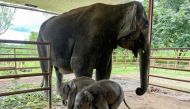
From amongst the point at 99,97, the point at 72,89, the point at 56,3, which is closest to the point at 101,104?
the point at 99,97

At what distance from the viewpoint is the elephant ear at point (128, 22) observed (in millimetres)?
2619

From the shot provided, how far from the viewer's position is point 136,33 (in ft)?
8.68

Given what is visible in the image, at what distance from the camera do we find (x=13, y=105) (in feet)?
12.2

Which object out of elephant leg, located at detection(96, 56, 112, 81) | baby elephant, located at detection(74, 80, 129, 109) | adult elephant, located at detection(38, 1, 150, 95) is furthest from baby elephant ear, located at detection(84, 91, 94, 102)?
elephant leg, located at detection(96, 56, 112, 81)

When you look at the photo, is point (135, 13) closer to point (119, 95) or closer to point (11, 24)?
point (119, 95)

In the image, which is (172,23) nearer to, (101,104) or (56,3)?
(56,3)

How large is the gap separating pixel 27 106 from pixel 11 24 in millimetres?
9731

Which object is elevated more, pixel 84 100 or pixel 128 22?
pixel 128 22

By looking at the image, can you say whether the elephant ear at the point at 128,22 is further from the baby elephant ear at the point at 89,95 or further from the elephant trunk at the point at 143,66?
the baby elephant ear at the point at 89,95

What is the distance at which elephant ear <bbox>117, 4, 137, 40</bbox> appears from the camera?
8.59ft

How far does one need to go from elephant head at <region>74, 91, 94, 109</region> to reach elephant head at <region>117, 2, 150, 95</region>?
985mm

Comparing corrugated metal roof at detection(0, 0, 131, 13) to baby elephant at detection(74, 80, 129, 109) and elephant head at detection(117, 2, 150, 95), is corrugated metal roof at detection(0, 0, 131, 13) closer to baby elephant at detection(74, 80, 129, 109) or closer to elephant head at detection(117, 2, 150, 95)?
elephant head at detection(117, 2, 150, 95)

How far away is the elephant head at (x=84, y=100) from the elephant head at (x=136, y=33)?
99cm

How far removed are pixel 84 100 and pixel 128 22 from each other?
1156 mm
